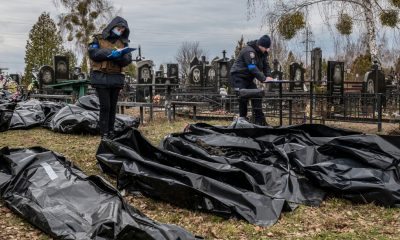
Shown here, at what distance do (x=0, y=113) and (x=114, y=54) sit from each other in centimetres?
412

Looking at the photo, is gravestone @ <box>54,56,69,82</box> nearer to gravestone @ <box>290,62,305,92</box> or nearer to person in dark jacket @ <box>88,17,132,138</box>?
gravestone @ <box>290,62,305,92</box>

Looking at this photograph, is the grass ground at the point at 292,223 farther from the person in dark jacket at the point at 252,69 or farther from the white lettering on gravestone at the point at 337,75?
the white lettering on gravestone at the point at 337,75

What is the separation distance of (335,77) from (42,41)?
3174 centimetres

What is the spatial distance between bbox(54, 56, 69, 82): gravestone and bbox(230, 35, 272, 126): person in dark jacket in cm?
1667

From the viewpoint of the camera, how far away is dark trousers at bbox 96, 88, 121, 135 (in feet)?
22.4

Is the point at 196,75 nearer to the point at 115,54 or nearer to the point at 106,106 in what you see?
the point at 106,106

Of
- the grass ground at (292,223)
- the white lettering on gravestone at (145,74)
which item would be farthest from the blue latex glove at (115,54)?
the white lettering on gravestone at (145,74)

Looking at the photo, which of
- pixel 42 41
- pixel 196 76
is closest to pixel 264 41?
pixel 196 76

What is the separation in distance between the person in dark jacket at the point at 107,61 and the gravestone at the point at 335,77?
9.83 m

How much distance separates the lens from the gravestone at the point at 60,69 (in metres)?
24.0

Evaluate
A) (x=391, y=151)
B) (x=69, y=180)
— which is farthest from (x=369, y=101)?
(x=69, y=180)

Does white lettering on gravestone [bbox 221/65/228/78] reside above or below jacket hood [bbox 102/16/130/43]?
below

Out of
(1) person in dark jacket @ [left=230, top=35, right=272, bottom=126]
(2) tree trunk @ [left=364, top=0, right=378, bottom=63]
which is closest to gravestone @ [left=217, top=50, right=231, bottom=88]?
(2) tree trunk @ [left=364, top=0, right=378, bottom=63]

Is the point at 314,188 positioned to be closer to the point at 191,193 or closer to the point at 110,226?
the point at 191,193
